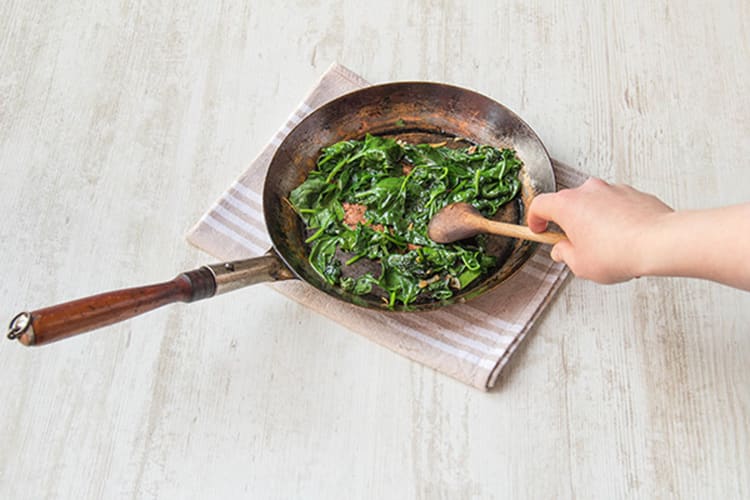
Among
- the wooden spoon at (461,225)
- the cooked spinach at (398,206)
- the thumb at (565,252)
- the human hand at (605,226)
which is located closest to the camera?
the human hand at (605,226)

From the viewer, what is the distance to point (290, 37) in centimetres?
256

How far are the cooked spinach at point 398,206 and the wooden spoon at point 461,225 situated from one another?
0.18 feet

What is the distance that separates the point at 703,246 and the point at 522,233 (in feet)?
1.49

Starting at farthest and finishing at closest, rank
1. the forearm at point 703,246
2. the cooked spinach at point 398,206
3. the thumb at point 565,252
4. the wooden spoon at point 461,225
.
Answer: the cooked spinach at point 398,206
the wooden spoon at point 461,225
the thumb at point 565,252
the forearm at point 703,246

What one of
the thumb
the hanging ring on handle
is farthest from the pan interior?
the hanging ring on handle

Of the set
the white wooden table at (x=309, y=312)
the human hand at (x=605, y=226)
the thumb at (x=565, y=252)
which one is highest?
the human hand at (x=605, y=226)

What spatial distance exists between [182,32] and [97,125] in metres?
0.44

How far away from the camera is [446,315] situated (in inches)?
81.0

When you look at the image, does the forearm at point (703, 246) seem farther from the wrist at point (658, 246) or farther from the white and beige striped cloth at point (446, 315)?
the white and beige striped cloth at point (446, 315)

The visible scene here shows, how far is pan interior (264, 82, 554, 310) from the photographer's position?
2.05 meters

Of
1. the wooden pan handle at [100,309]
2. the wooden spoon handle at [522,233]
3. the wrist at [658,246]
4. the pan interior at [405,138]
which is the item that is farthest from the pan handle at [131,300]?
the wrist at [658,246]

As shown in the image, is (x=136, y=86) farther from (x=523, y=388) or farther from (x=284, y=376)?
(x=523, y=388)

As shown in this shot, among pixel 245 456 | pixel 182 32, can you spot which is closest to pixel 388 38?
pixel 182 32

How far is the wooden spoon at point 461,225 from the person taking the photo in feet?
6.25
